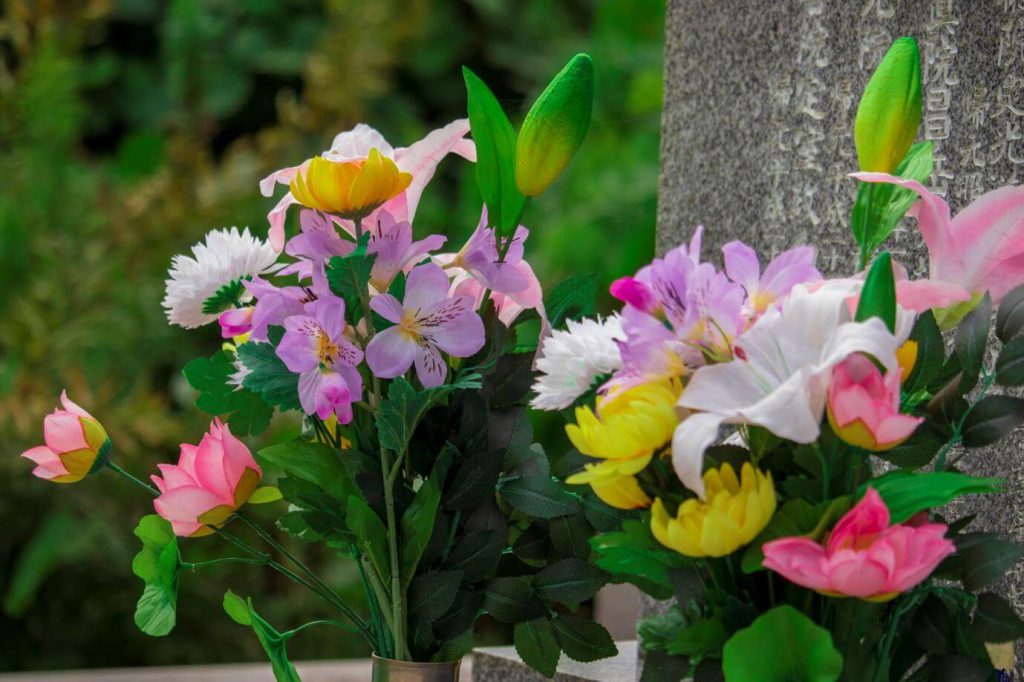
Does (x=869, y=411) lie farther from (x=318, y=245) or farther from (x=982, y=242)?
(x=318, y=245)

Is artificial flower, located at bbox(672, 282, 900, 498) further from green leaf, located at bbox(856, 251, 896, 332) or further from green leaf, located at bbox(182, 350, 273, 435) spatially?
green leaf, located at bbox(182, 350, 273, 435)

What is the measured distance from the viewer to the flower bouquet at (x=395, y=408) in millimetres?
508

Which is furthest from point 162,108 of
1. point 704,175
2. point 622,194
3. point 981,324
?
point 981,324

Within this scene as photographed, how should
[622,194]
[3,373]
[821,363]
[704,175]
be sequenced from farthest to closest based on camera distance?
[622,194] < [3,373] < [704,175] < [821,363]

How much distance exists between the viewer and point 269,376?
0.51 metres

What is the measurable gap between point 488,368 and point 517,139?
0.11 meters

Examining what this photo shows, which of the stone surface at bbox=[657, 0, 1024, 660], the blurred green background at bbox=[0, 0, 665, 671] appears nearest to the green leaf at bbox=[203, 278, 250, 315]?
the stone surface at bbox=[657, 0, 1024, 660]

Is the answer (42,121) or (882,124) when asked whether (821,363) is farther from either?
(42,121)

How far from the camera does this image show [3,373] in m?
2.38

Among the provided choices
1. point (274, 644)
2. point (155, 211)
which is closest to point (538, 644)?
point (274, 644)

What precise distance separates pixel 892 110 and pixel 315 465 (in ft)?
1.00

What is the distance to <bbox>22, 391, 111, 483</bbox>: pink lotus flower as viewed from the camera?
55 centimetres

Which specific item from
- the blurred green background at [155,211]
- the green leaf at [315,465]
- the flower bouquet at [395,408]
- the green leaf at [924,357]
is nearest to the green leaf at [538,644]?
the flower bouquet at [395,408]

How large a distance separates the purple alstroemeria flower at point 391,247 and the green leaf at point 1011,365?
0.24 m
